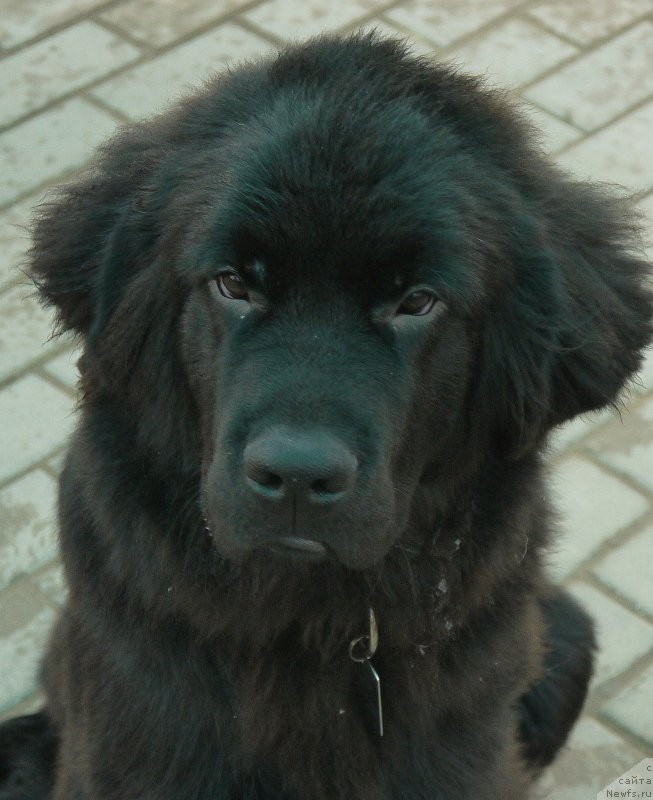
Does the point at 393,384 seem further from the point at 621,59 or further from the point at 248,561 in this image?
the point at 621,59

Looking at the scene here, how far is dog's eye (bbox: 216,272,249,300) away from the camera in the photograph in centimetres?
301

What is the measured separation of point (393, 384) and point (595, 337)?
506mm

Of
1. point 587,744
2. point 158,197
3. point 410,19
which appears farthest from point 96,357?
point 410,19

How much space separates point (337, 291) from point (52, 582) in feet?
6.73

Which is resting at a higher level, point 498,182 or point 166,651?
point 498,182

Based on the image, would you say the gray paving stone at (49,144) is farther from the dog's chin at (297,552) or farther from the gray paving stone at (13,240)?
the dog's chin at (297,552)

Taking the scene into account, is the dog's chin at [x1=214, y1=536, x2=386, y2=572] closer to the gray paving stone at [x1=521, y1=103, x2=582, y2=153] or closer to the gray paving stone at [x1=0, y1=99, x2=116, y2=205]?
the gray paving stone at [x1=0, y1=99, x2=116, y2=205]

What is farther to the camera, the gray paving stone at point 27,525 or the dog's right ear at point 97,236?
the gray paving stone at point 27,525

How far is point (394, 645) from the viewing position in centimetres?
337

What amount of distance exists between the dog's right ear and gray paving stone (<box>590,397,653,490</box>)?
2.27 meters

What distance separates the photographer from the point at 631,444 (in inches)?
199

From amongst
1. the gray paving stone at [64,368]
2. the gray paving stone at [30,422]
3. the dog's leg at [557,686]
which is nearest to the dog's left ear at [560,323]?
the dog's leg at [557,686]

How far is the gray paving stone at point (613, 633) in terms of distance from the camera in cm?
448

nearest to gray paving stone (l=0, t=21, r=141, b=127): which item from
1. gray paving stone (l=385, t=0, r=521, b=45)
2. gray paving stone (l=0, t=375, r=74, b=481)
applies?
gray paving stone (l=385, t=0, r=521, b=45)
